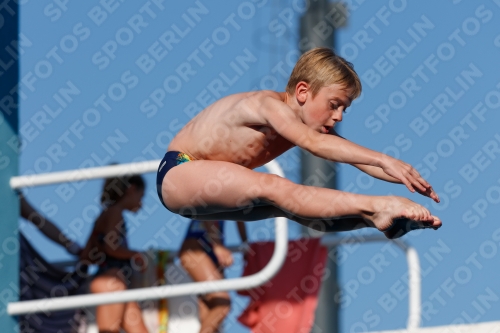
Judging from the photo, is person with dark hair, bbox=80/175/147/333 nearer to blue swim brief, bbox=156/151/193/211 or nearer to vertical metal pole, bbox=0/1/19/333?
vertical metal pole, bbox=0/1/19/333

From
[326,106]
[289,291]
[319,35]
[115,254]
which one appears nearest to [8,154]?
[115,254]

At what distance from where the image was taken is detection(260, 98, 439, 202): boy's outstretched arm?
4.44 metres

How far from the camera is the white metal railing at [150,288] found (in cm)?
564

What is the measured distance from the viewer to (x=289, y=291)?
6.16 metres

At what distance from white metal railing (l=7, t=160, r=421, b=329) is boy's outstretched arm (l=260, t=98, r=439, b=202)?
3.07ft

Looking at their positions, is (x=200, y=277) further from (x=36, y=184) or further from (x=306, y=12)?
(x=306, y=12)

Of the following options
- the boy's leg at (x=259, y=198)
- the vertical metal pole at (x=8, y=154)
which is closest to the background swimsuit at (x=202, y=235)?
the vertical metal pole at (x=8, y=154)

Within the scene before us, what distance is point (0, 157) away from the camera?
5906 mm

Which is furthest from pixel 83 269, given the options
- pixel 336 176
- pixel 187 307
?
pixel 336 176

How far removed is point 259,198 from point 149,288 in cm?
126

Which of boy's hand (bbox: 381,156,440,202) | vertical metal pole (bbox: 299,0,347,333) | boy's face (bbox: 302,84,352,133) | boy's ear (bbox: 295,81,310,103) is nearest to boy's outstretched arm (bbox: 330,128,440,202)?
boy's hand (bbox: 381,156,440,202)

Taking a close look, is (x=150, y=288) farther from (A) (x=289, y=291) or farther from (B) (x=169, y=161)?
(B) (x=169, y=161)

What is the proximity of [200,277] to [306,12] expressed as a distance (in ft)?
6.83

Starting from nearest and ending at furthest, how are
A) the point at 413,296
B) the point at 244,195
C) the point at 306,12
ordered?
the point at 244,195 → the point at 413,296 → the point at 306,12
